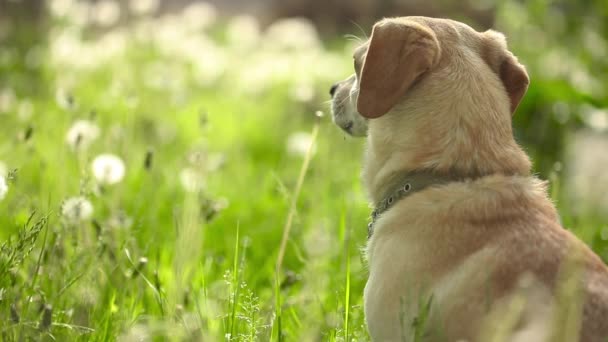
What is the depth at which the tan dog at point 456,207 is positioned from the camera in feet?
7.52

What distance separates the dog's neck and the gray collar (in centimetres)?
2

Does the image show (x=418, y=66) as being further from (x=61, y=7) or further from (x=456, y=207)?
(x=61, y=7)

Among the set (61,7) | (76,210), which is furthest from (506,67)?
(61,7)

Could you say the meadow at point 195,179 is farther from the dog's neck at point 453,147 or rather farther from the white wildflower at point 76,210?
the dog's neck at point 453,147

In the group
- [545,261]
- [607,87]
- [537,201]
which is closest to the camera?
[545,261]

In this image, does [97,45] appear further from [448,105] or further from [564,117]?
[448,105]

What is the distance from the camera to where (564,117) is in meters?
6.95

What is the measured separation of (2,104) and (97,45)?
2.24 meters

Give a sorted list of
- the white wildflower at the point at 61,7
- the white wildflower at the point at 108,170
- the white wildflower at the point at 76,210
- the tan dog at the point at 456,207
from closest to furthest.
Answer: the tan dog at the point at 456,207 < the white wildflower at the point at 76,210 < the white wildflower at the point at 108,170 < the white wildflower at the point at 61,7

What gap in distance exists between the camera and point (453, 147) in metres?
2.75

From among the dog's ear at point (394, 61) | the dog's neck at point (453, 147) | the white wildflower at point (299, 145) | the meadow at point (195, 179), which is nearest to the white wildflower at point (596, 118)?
the meadow at point (195, 179)

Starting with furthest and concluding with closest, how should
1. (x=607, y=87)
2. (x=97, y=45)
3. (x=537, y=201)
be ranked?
(x=97, y=45), (x=607, y=87), (x=537, y=201)

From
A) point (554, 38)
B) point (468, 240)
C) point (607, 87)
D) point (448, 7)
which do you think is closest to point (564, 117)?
point (607, 87)

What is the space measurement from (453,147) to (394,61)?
14.3 inches
